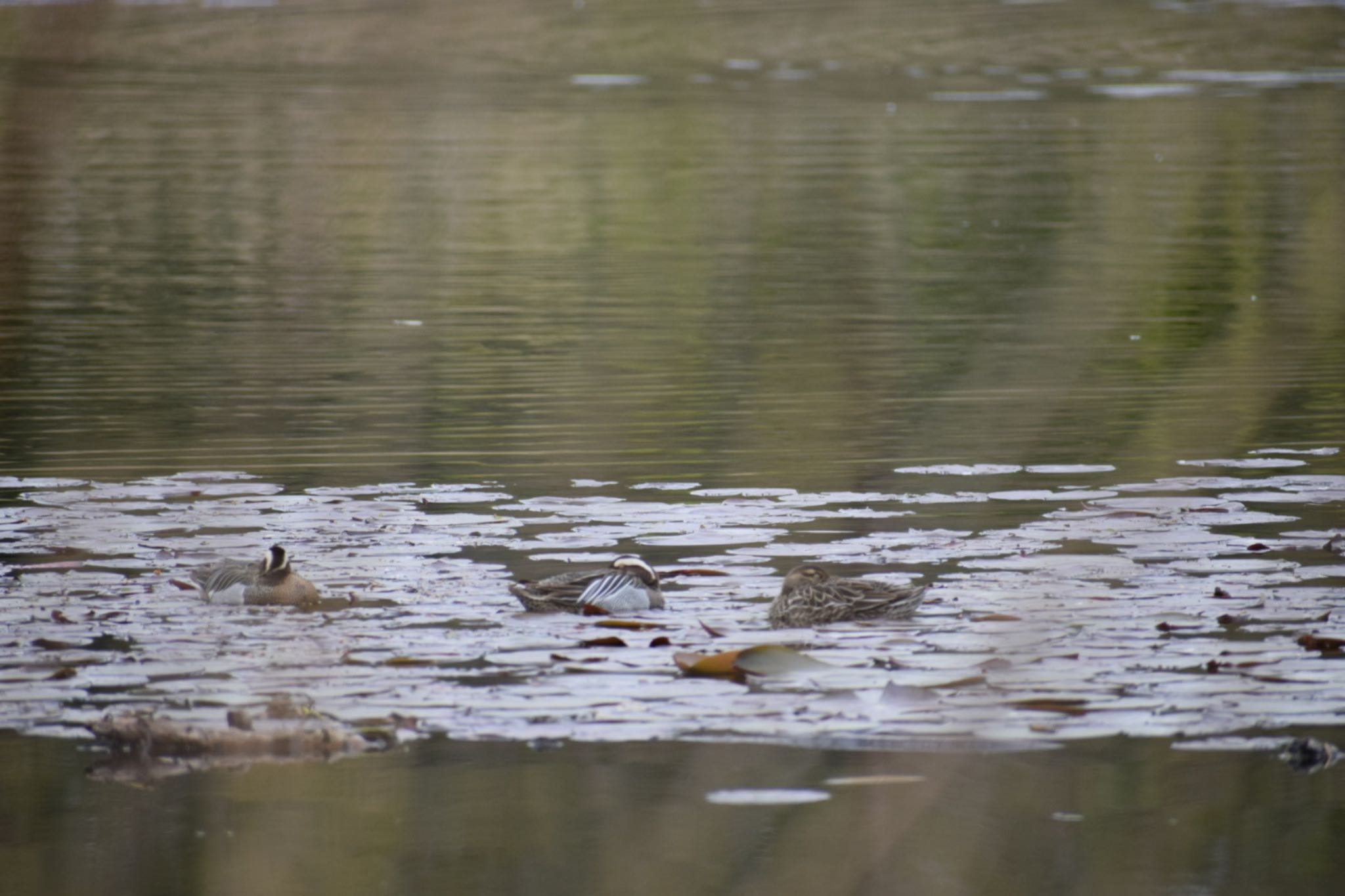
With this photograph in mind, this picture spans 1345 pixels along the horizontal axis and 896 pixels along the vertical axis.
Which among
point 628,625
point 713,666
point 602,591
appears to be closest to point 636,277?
point 602,591

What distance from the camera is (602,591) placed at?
341 inches

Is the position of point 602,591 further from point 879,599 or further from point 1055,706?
point 1055,706

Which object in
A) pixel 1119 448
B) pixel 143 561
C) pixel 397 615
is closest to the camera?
pixel 397 615

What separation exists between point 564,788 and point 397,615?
240 centimetres

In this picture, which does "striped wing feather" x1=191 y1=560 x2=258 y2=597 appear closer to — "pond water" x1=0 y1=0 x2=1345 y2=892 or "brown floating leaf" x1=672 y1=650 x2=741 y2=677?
"pond water" x1=0 y1=0 x2=1345 y2=892

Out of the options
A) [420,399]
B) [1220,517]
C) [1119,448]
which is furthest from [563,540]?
[420,399]

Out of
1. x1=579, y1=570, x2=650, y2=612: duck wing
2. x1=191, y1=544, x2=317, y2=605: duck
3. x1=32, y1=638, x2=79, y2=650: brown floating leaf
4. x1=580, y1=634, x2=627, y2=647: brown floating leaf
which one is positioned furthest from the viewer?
x1=191, y1=544, x2=317, y2=605: duck

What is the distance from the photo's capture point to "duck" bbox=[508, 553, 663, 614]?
867cm

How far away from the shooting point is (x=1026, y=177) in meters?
32.4

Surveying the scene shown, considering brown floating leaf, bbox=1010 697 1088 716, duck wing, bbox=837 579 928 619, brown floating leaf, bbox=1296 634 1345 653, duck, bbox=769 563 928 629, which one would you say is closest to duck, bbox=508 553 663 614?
duck, bbox=769 563 928 629

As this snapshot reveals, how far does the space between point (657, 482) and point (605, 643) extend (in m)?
3.37

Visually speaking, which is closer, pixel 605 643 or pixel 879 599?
pixel 605 643

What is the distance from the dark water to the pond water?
24mm

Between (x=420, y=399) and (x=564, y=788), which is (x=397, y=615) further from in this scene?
(x=420, y=399)
